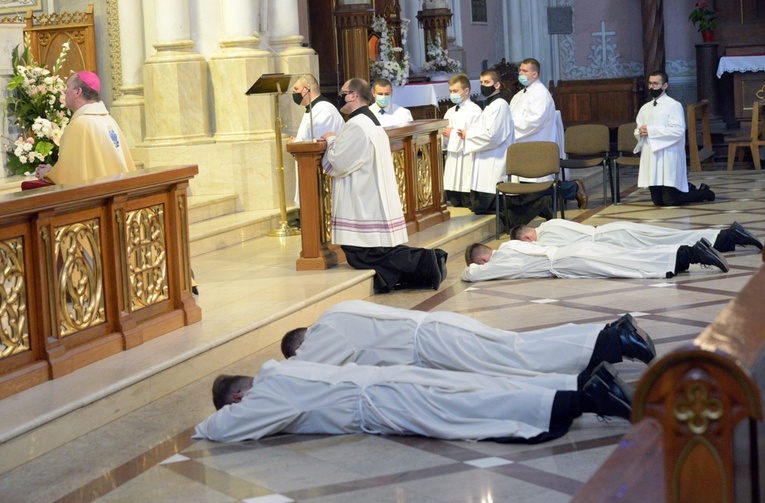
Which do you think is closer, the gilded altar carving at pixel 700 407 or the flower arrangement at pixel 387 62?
the gilded altar carving at pixel 700 407

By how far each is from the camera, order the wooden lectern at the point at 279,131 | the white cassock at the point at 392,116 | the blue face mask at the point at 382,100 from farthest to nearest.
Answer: the white cassock at the point at 392,116 < the blue face mask at the point at 382,100 < the wooden lectern at the point at 279,131

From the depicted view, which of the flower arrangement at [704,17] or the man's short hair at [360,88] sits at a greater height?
the flower arrangement at [704,17]

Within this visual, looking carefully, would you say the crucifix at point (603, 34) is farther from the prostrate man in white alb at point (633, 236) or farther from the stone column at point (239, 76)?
the prostrate man in white alb at point (633, 236)

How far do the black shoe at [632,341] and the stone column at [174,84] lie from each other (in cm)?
645

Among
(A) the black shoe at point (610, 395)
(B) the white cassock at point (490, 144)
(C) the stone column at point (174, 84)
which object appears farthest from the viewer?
(B) the white cassock at point (490, 144)

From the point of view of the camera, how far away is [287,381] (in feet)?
15.5

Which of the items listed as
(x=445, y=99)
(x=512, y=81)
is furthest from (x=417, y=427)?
(x=512, y=81)

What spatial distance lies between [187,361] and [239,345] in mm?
554

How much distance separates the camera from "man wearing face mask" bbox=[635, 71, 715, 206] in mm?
12023

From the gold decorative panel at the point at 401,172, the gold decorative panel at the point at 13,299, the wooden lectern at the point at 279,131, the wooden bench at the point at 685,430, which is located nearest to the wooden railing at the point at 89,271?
the gold decorative panel at the point at 13,299

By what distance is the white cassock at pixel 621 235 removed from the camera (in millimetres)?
8680

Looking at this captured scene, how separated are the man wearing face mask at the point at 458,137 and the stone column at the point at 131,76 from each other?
312cm

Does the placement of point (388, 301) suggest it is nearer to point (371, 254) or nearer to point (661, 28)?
point (371, 254)

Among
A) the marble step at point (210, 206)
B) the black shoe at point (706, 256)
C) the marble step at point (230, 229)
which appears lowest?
the black shoe at point (706, 256)
